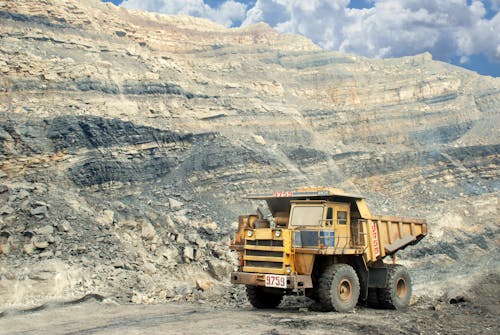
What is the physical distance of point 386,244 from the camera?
37.6ft

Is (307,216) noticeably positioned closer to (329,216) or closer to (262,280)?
(329,216)

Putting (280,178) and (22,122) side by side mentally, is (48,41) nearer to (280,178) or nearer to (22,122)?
(22,122)

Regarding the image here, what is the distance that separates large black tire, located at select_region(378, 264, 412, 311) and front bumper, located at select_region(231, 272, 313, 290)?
8.41ft

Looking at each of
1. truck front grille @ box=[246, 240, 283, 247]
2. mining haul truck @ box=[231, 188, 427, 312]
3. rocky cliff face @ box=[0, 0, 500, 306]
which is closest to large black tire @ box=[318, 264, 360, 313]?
mining haul truck @ box=[231, 188, 427, 312]

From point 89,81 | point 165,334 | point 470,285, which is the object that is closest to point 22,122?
point 89,81

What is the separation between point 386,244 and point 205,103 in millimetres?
18987

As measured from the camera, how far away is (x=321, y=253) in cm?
945

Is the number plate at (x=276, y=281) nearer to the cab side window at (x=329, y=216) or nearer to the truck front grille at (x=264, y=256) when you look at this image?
the truck front grille at (x=264, y=256)

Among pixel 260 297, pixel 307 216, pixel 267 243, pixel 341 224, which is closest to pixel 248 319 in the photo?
pixel 267 243

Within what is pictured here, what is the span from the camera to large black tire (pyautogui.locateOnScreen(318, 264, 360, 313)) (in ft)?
31.4

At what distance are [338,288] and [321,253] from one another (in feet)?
2.96

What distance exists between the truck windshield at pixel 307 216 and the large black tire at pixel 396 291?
8.25ft

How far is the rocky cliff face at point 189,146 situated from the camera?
15281 mm

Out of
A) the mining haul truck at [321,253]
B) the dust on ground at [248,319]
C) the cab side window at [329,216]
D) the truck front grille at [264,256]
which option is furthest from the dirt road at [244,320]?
the cab side window at [329,216]
